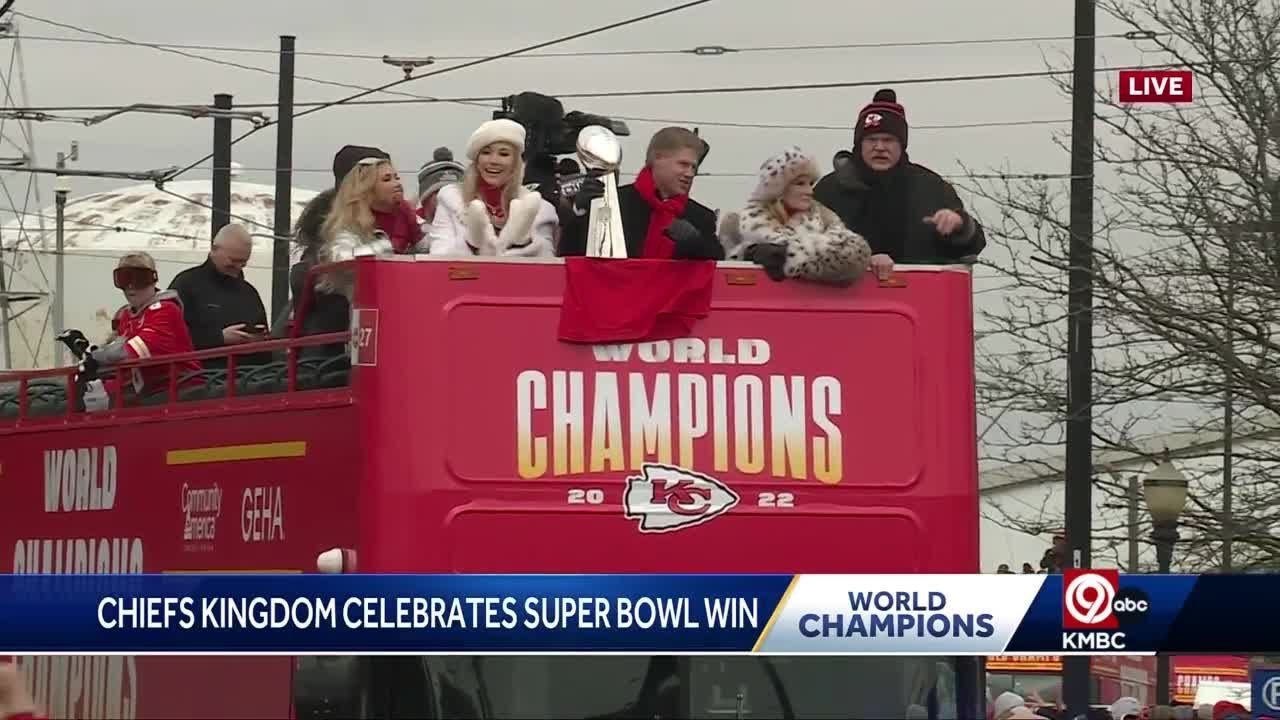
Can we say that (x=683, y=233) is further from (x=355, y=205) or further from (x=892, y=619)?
(x=892, y=619)

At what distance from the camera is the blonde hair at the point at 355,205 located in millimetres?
11367

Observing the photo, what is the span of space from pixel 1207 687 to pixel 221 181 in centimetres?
1321

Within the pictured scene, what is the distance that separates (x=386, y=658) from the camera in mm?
10414

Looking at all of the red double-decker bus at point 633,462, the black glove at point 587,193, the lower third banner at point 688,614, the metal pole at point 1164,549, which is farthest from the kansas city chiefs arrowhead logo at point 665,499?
the metal pole at point 1164,549

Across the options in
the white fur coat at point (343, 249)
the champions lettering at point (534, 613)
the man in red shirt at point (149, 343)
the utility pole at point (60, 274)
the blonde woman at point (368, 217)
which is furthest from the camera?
the utility pole at point (60, 274)

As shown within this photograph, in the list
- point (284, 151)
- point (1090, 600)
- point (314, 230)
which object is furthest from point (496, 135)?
point (284, 151)

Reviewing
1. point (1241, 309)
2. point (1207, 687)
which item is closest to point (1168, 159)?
point (1241, 309)

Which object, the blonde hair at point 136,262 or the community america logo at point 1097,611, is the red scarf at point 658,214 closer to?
the community america logo at point 1097,611

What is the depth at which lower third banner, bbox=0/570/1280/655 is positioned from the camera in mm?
10250

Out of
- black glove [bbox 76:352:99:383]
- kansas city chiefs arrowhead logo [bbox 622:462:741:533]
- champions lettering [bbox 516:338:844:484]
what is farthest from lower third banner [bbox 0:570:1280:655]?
black glove [bbox 76:352:99:383]

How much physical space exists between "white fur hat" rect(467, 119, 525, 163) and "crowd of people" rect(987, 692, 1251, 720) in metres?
3.25

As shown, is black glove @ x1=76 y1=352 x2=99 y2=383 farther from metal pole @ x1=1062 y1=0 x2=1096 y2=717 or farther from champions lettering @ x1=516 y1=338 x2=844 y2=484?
metal pole @ x1=1062 y1=0 x2=1096 y2=717

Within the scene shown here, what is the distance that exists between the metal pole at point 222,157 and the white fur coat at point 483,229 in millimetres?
22857

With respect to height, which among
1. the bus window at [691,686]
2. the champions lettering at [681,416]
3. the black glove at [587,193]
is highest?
the black glove at [587,193]
